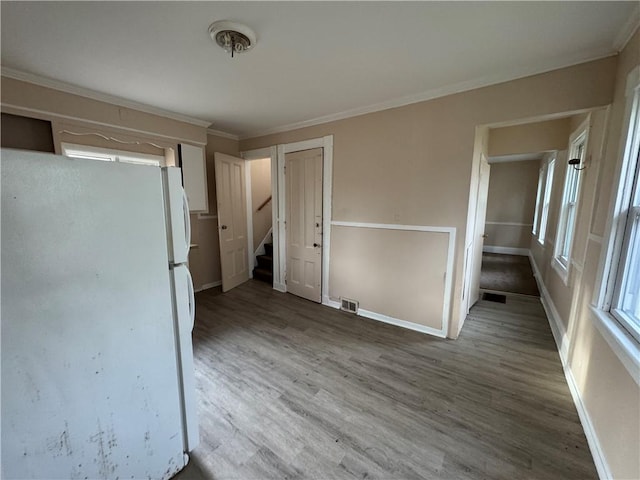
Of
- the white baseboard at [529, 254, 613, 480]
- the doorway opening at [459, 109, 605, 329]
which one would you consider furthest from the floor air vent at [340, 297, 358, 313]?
the white baseboard at [529, 254, 613, 480]

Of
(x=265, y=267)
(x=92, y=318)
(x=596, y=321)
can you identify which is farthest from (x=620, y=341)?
(x=265, y=267)

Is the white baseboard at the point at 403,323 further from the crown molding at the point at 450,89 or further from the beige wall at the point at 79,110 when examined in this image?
the beige wall at the point at 79,110

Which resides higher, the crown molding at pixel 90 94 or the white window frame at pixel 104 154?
the crown molding at pixel 90 94

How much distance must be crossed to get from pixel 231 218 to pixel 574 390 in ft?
13.9

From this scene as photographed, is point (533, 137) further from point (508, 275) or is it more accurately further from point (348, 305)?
point (348, 305)

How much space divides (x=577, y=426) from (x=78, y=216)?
2971mm

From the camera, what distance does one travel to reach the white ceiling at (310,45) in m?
1.44

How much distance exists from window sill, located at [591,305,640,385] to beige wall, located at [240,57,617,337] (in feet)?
3.49

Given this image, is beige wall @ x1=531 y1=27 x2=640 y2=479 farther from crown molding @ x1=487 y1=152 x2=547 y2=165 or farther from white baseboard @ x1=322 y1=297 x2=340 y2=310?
white baseboard @ x1=322 y1=297 x2=340 y2=310

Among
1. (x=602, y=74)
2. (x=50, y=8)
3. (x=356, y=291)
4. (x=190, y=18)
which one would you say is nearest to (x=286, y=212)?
(x=356, y=291)

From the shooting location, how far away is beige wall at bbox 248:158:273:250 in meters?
4.85

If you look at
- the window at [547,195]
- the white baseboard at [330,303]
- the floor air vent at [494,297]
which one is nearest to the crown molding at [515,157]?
the window at [547,195]

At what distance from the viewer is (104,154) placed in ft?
9.56

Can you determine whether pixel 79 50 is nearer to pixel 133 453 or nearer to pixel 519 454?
pixel 133 453
